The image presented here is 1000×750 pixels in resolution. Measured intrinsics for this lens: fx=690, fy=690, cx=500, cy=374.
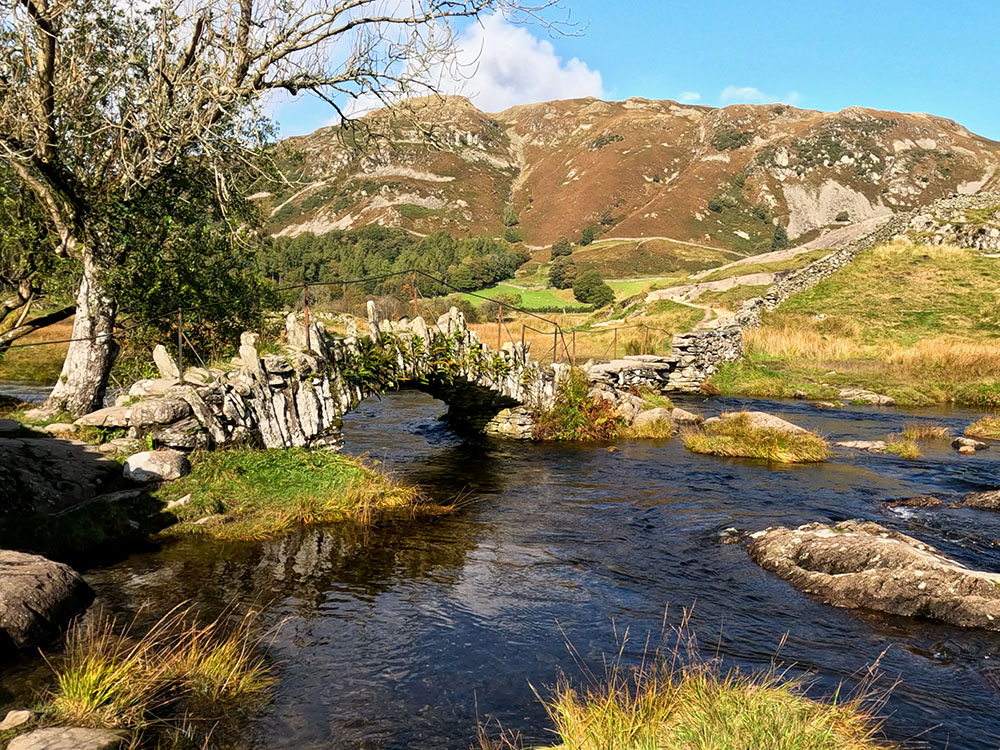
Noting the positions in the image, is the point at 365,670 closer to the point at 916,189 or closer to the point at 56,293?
the point at 56,293

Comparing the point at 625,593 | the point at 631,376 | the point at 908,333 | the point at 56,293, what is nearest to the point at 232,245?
the point at 56,293

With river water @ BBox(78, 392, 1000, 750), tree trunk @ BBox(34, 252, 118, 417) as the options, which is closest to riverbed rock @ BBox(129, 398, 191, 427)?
tree trunk @ BBox(34, 252, 118, 417)

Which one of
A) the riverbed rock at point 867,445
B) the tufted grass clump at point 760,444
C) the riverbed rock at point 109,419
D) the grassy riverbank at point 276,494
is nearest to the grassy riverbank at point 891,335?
the riverbed rock at point 867,445

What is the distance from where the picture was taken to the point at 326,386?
54.6 ft

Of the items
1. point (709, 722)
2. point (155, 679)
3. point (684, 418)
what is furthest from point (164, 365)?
point (684, 418)

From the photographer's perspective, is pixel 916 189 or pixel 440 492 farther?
pixel 916 189

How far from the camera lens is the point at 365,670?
25.8 feet

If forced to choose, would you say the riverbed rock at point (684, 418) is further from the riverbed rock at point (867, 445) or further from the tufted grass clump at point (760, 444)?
the riverbed rock at point (867, 445)

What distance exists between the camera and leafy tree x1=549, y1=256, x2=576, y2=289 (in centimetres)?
10737

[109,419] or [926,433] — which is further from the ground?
[109,419]

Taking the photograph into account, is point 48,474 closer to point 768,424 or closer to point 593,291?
point 768,424

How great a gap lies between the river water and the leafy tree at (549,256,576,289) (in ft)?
297

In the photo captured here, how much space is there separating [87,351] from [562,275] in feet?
323

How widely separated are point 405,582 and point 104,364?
31.0 feet
